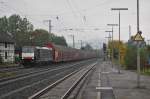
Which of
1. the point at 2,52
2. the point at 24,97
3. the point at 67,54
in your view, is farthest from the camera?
the point at 67,54

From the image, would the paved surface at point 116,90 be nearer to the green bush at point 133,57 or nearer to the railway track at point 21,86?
the railway track at point 21,86

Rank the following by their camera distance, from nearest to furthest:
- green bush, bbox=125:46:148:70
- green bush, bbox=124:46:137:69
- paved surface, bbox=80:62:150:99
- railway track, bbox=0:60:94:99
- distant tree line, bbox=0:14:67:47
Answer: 1. paved surface, bbox=80:62:150:99
2. railway track, bbox=0:60:94:99
3. green bush, bbox=125:46:148:70
4. green bush, bbox=124:46:137:69
5. distant tree line, bbox=0:14:67:47

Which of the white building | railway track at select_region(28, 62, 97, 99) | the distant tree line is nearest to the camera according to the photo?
railway track at select_region(28, 62, 97, 99)

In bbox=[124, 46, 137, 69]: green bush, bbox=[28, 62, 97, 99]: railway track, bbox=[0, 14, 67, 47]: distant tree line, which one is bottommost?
bbox=[28, 62, 97, 99]: railway track

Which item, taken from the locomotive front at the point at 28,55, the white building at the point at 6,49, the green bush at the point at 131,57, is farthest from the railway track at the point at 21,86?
the white building at the point at 6,49

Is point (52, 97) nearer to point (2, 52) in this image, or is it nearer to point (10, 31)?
point (2, 52)

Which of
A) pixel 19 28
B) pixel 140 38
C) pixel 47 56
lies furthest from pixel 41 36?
pixel 140 38

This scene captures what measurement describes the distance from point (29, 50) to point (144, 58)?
648 inches

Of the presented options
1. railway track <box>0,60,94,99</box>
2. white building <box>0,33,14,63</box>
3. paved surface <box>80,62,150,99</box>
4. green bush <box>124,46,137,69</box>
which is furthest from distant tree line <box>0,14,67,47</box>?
paved surface <box>80,62,150,99</box>

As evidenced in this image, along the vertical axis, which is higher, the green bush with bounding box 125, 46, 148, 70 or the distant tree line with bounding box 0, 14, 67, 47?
the distant tree line with bounding box 0, 14, 67, 47

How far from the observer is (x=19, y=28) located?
131500 mm

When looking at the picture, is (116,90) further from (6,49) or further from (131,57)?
(6,49)

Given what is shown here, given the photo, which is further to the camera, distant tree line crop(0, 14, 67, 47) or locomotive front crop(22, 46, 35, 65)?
distant tree line crop(0, 14, 67, 47)

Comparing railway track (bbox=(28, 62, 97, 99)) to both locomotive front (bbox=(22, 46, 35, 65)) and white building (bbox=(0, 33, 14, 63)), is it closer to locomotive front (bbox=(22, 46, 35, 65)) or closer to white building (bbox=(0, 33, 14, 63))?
locomotive front (bbox=(22, 46, 35, 65))
